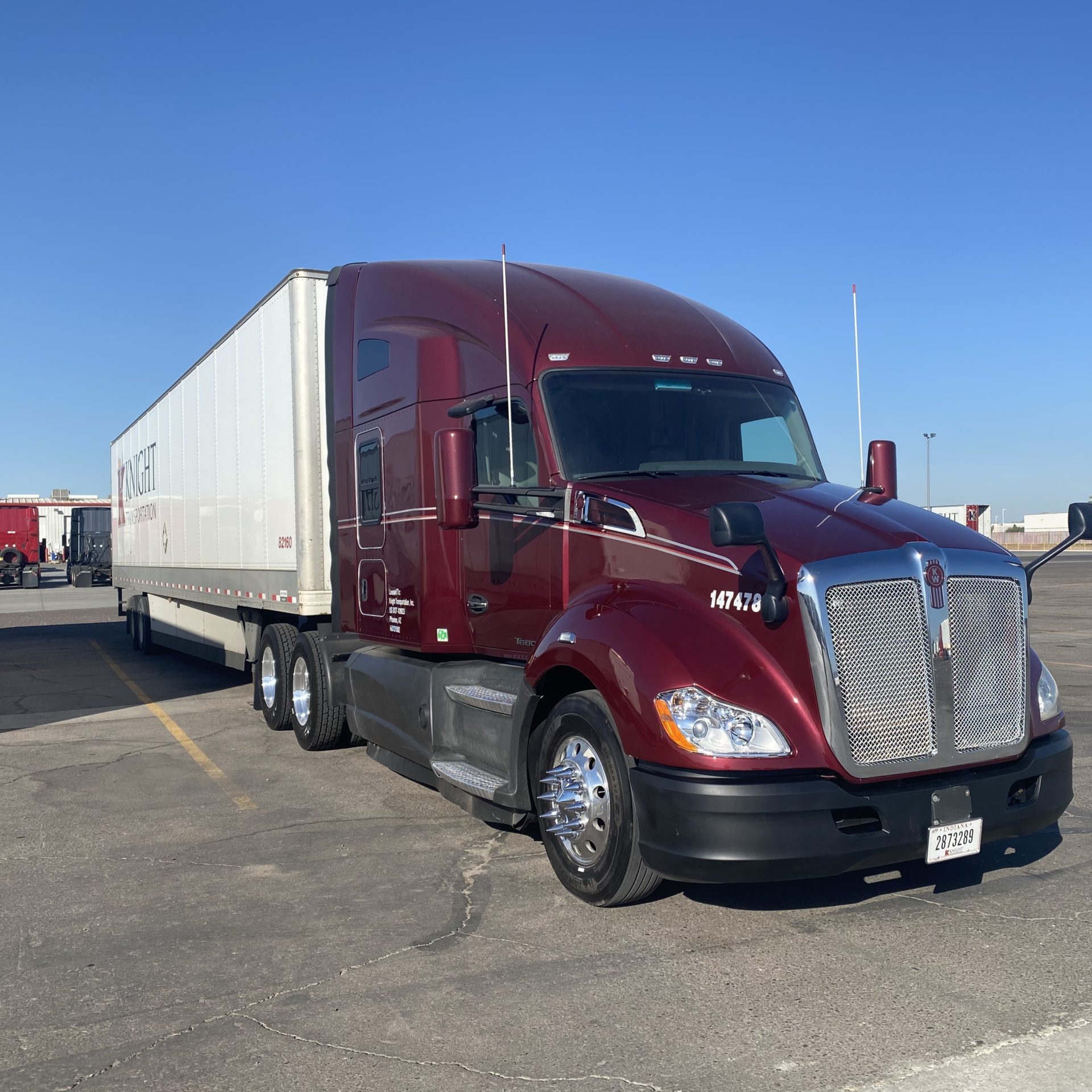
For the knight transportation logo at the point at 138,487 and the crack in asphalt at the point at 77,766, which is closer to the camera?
the crack in asphalt at the point at 77,766

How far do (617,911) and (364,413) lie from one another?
175 inches

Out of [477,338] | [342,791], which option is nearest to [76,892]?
[342,791]

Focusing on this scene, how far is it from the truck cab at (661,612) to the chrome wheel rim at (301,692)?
1434 millimetres

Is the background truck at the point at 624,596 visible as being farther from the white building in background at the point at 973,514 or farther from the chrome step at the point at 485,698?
the white building in background at the point at 973,514

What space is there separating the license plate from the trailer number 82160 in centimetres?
115

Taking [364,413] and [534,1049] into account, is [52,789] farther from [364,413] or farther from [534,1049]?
[534,1049]

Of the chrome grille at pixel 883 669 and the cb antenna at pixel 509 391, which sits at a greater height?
the cb antenna at pixel 509 391

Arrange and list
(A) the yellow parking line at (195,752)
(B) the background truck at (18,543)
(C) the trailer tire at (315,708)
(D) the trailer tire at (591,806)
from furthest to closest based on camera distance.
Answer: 1. (B) the background truck at (18,543)
2. (C) the trailer tire at (315,708)
3. (A) the yellow parking line at (195,752)
4. (D) the trailer tire at (591,806)

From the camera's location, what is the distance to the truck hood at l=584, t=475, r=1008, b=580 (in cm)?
494

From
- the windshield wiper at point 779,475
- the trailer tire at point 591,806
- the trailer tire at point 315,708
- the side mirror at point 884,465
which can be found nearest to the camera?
the trailer tire at point 591,806

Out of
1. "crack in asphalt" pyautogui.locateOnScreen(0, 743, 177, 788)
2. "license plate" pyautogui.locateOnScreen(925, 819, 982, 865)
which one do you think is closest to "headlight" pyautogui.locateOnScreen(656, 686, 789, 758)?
"license plate" pyautogui.locateOnScreen(925, 819, 982, 865)

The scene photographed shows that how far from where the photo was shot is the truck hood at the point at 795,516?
4.94 m

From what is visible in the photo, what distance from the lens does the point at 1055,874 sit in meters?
5.54

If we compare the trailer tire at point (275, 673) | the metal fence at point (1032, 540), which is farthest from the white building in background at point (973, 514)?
the trailer tire at point (275, 673)
